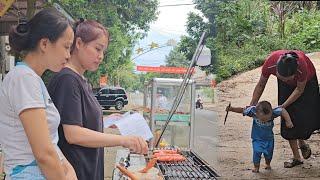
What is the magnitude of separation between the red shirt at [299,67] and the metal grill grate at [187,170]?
0.84 m

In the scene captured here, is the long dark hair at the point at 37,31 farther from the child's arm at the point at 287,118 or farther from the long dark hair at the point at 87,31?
the child's arm at the point at 287,118

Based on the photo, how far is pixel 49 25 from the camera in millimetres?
1084

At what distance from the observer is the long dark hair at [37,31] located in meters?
1.08

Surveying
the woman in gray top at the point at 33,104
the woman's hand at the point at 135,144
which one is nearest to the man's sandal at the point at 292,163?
the woman's hand at the point at 135,144

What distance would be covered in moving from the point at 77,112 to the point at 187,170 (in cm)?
157

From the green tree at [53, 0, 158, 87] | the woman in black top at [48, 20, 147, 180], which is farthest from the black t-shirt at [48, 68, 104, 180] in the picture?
the green tree at [53, 0, 158, 87]

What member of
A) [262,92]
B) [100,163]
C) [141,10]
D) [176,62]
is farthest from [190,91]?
[100,163]

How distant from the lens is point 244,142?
3713mm

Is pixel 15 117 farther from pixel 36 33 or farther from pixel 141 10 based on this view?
pixel 141 10

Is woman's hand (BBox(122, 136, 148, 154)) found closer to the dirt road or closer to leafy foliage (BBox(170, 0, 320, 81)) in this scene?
leafy foliage (BBox(170, 0, 320, 81))

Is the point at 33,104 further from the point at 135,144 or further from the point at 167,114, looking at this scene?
the point at 167,114

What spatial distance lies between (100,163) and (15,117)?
19.6 inches

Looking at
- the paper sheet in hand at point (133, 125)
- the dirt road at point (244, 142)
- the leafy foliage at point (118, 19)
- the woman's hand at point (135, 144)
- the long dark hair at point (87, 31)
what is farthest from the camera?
the leafy foliage at point (118, 19)

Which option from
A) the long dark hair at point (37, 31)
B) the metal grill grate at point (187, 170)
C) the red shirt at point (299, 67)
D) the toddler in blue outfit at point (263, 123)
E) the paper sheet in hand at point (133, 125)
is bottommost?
the metal grill grate at point (187, 170)
